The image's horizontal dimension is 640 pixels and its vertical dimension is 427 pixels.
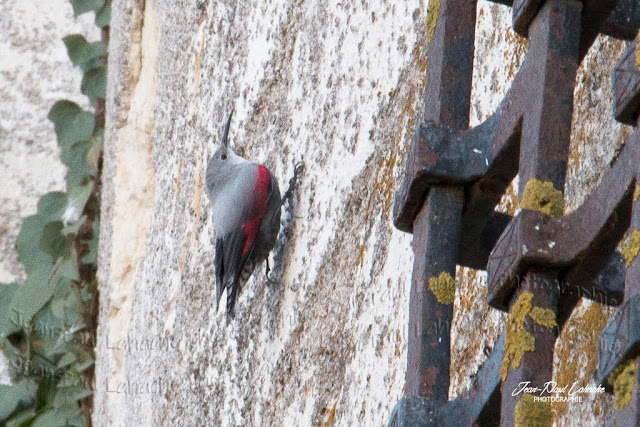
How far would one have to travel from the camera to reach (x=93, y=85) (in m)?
4.34

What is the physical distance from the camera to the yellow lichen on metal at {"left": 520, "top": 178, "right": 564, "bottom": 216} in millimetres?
908

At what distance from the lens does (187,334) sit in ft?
9.02

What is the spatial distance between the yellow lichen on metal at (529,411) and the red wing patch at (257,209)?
1.64m

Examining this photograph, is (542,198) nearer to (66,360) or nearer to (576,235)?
(576,235)

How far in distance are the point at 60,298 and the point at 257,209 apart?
64.5 inches

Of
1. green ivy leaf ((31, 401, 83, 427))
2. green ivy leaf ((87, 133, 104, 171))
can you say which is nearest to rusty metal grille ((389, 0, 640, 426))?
green ivy leaf ((31, 401, 83, 427))

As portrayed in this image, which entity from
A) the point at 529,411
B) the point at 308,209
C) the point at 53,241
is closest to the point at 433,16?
the point at 529,411

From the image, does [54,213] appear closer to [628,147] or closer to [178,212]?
[178,212]

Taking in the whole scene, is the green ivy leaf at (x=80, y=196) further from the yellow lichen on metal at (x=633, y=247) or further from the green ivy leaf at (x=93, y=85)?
the yellow lichen on metal at (x=633, y=247)

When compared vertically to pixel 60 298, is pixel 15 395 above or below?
below

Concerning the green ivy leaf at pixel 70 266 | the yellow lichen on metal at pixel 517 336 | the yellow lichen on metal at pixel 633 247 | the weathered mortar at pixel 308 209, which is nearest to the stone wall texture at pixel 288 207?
the weathered mortar at pixel 308 209

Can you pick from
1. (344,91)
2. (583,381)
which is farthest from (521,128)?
(344,91)

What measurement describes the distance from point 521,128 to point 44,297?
129 inches

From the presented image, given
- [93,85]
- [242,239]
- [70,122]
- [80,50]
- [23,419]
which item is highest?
[80,50]
